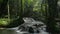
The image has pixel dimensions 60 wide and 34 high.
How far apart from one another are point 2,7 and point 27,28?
1091 millimetres

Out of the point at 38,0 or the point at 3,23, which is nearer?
the point at 3,23

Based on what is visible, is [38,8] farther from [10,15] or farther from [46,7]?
[10,15]

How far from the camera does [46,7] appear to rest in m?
4.77

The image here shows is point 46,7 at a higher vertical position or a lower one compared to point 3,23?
higher

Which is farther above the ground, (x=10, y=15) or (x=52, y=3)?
(x=52, y=3)

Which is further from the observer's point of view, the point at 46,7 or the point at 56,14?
the point at 46,7

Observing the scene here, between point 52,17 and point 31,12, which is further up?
point 31,12

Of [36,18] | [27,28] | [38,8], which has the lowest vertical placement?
[27,28]

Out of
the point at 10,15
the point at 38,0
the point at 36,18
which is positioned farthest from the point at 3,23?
the point at 38,0

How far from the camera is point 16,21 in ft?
15.0

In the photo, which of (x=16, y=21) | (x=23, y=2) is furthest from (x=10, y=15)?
(x=23, y=2)

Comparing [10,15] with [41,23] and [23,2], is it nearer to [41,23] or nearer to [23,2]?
[23,2]

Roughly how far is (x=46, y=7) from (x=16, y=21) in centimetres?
110

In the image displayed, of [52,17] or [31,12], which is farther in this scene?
[31,12]
